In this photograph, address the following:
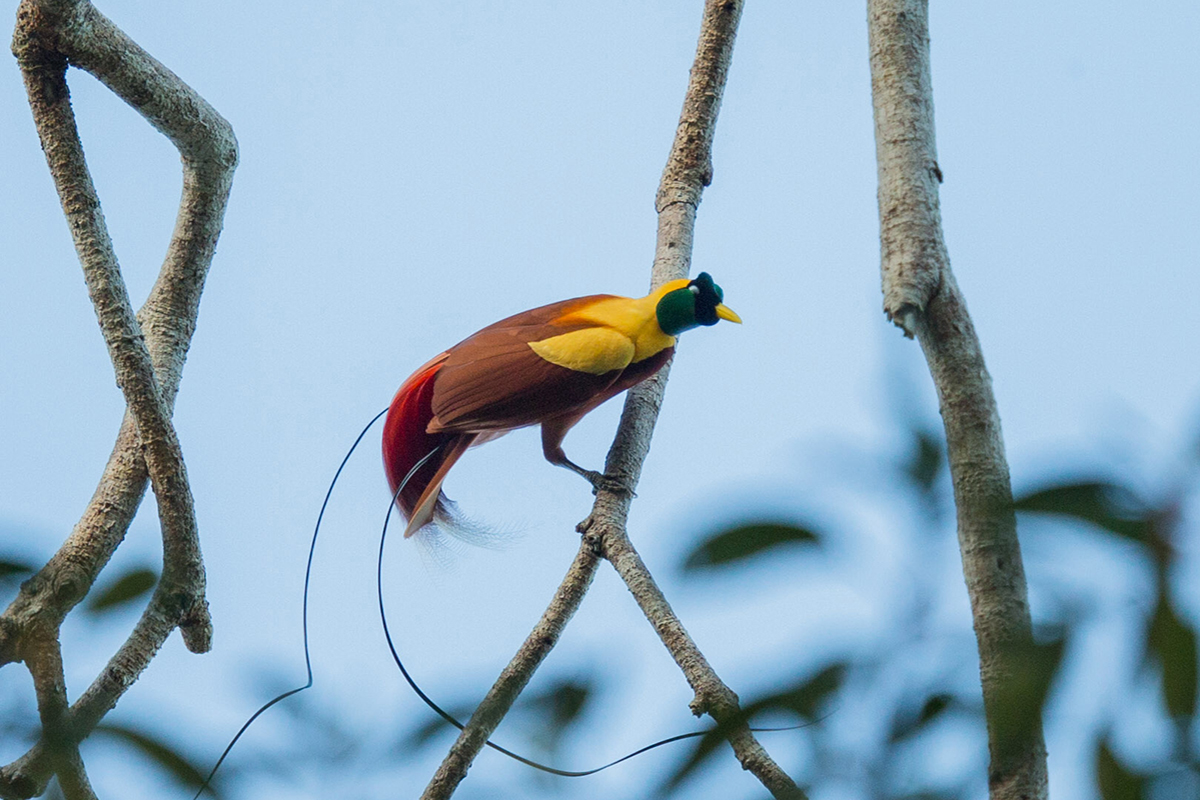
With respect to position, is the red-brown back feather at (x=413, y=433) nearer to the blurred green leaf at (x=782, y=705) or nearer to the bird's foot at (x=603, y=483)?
the bird's foot at (x=603, y=483)

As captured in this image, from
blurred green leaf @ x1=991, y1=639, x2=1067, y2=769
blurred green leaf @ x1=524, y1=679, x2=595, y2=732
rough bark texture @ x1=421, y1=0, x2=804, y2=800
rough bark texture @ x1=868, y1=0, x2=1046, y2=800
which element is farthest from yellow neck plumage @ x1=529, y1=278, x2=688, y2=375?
blurred green leaf @ x1=991, y1=639, x2=1067, y2=769

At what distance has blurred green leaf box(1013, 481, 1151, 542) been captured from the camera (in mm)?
432

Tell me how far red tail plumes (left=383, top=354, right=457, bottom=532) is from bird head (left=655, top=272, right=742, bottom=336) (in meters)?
0.41

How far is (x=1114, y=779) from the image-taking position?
0.42 metres

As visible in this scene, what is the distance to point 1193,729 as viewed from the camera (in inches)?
16.3

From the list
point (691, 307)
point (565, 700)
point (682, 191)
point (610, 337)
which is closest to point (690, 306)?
point (691, 307)

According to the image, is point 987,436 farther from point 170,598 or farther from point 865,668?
point 170,598

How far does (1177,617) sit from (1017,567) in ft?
0.53

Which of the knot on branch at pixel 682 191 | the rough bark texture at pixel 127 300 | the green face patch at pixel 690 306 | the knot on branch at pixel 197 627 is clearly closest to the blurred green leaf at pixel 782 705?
the rough bark texture at pixel 127 300

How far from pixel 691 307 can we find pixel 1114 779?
167cm

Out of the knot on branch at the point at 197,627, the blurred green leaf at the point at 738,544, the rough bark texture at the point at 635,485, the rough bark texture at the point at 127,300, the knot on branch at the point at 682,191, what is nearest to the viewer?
the blurred green leaf at the point at 738,544

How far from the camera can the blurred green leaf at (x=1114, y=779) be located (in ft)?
1.36

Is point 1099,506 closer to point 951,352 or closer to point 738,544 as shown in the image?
point 738,544

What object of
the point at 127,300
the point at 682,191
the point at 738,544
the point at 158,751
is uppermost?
the point at 682,191
